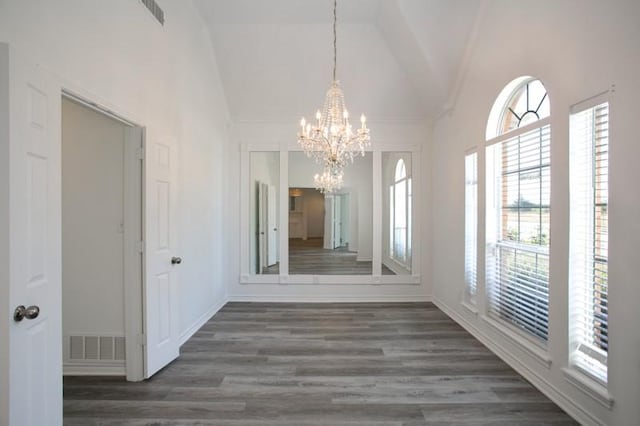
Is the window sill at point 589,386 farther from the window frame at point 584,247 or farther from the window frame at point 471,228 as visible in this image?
the window frame at point 471,228

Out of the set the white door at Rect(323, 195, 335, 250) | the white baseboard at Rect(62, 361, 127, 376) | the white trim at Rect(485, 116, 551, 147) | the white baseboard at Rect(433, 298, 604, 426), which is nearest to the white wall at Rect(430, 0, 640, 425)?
the white baseboard at Rect(433, 298, 604, 426)

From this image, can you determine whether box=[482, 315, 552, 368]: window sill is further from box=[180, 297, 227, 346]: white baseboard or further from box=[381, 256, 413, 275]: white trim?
box=[180, 297, 227, 346]: white baseboard

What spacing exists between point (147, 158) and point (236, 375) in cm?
215

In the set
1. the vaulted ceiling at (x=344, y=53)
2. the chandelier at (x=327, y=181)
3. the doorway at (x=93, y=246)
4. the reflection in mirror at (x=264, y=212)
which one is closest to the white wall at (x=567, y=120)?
the vaulted ceiling at (x=344, y=53)

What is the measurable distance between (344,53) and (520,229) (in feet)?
10.8

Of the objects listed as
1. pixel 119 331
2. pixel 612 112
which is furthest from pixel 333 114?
pixel 119 331

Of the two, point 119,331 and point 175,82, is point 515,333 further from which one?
point 175,82

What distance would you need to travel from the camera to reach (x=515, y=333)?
124 inches

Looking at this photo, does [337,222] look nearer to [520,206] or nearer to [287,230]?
[287,230]

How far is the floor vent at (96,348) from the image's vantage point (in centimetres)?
297

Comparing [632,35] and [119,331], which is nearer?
[632,35]

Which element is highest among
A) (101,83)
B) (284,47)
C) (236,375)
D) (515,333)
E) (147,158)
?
(284,47)

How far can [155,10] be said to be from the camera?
9.86ft

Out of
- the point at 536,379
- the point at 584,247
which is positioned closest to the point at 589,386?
the point at 536,379
